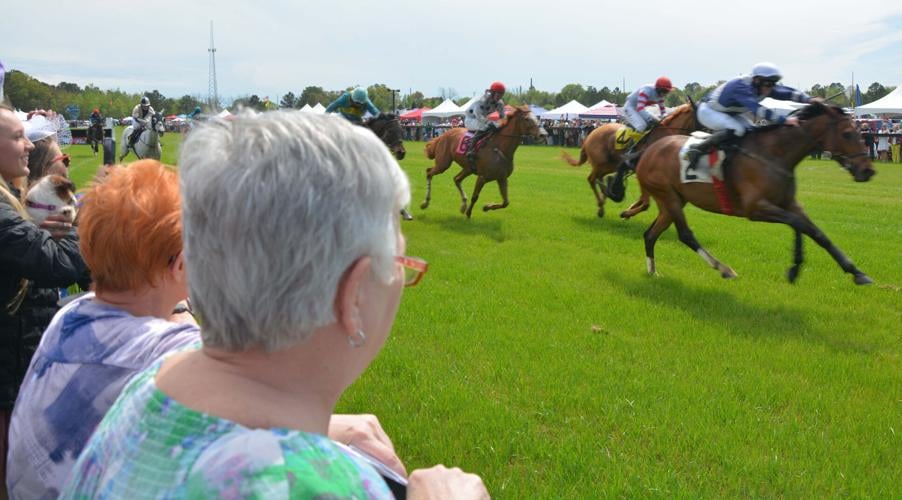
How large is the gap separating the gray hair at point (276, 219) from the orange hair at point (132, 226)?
2.41ft

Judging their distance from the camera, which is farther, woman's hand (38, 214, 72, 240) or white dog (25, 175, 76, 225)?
white dog (25, 175, 76, 225)

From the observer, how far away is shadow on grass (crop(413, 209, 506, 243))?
12.5 m

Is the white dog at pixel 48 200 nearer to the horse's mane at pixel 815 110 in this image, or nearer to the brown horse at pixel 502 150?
the horse's mane at pixel 815 110

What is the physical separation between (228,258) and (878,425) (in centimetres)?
482

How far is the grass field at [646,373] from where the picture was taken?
4008 mm

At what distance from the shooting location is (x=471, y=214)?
14.7 metres

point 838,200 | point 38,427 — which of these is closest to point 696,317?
point 38,427

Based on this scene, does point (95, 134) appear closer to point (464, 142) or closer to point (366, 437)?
point (464, 142)

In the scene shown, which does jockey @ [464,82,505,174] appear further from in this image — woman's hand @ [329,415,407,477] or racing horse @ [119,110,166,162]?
woman's hand @ [329,415,407,477]

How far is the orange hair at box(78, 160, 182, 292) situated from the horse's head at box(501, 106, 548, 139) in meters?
12.9

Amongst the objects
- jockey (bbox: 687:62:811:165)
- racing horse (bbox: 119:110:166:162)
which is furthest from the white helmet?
racing horse (bbox: 119:110:166:162)

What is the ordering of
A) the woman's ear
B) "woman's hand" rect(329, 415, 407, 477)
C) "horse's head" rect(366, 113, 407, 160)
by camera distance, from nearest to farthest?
the woman's ear, "woman's hand" rect(329, 415, 407, 477), "horse's head" rect(366, 113, 407, 160)

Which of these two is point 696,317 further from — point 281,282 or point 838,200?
point 838,200

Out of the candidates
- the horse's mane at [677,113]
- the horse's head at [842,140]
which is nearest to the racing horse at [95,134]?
the horse's mane at [677,113]
